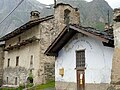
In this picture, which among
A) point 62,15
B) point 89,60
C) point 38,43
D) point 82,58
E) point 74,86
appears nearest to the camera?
point 89,60

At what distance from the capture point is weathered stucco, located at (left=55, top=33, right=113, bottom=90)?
1213 centimetres

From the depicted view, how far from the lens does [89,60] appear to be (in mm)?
13102

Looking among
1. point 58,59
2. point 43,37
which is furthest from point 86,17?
point 58,59

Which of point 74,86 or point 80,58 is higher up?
point 80,58

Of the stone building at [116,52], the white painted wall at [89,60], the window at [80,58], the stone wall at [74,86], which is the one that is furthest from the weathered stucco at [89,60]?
the stone building at [116,52]

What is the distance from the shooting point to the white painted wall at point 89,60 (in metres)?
12.1

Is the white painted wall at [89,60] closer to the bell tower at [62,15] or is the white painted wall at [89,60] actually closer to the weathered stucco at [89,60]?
the weathered stucco at [89,60]

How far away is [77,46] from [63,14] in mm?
10968

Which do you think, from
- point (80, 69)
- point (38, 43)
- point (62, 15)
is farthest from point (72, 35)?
point (62, 15)

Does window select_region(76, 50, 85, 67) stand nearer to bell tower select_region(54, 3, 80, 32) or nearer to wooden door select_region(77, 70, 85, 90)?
wooden door select_region(77, 70, 85, 90)

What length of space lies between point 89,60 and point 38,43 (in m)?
11.1

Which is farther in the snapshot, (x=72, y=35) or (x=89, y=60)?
(x=72, y=35)

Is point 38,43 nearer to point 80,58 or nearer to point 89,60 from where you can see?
point 80,58

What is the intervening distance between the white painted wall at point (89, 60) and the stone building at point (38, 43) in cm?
798
